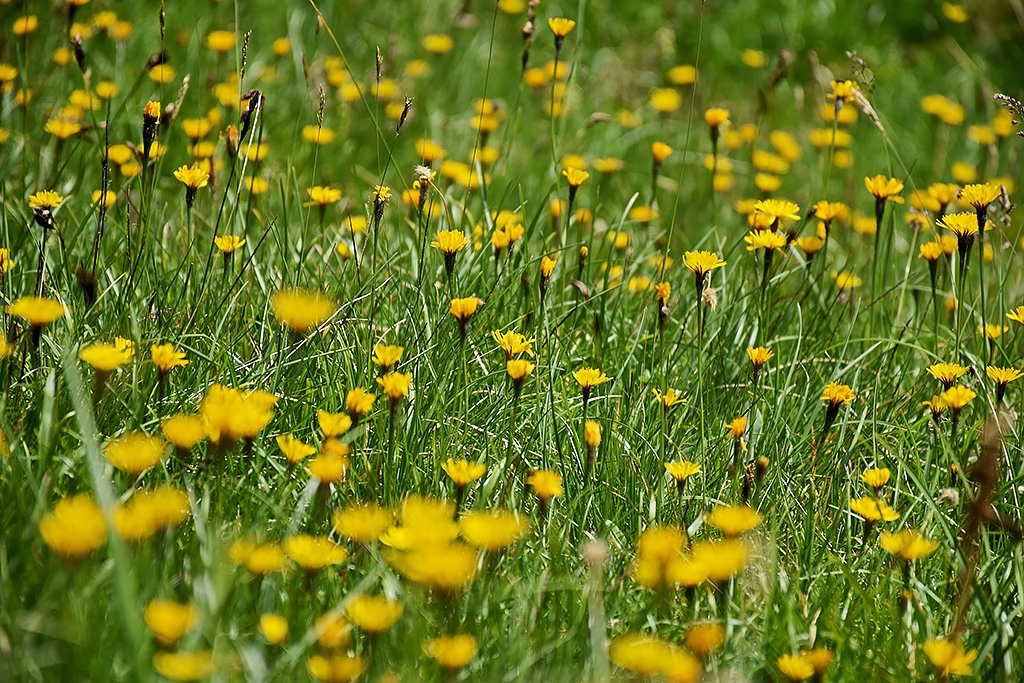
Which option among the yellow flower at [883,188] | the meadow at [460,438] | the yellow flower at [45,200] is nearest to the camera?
the meadow at [460,438]

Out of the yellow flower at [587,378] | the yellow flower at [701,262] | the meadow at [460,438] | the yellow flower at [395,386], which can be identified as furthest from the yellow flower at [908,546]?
the yellow flower at [395,386]

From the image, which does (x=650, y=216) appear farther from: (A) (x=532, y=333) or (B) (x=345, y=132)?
(B) (x=345, y=132)

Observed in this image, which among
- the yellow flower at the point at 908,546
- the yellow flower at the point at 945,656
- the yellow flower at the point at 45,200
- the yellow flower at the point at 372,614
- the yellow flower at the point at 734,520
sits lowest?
the yellow flower at the point at 945,656

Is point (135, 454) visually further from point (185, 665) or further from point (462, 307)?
point (462, 307)

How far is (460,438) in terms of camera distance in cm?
213

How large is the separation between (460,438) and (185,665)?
3.31 ft

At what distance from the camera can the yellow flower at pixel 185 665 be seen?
1.18 meters

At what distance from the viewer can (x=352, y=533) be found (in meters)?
1.52

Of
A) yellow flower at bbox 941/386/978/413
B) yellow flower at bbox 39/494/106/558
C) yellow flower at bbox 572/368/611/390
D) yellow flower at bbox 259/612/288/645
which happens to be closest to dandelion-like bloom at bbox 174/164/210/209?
yellow flower at bbox 572/368/611/390

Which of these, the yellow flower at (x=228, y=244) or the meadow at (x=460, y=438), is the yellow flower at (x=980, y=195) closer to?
the meadow at (x=460, y=438)

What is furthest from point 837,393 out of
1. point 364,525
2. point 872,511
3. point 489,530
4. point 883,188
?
point 364,525

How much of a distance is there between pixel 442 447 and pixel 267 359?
48cm

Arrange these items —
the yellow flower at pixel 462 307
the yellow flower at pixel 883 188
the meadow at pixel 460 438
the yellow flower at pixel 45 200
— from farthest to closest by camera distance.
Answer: the yellow flower at pixel 883 188 → the yellow flower at pixel 45 200 → the yellow flower at pixel 462 307 → the meadow at pixel 460 438

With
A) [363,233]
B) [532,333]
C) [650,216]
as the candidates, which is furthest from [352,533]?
[650,216]
